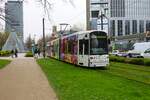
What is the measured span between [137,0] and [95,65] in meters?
68.5

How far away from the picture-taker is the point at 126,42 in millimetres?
120375

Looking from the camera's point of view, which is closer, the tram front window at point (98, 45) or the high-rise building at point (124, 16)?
the tram front window at point (98, 45)

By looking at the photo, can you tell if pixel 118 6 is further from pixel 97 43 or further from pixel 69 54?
pixel 97 43

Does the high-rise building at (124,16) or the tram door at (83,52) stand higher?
the high-rise building at (124,16)

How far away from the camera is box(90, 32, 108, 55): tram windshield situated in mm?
33250

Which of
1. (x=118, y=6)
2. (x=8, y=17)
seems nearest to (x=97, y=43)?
(x=8, y=17)

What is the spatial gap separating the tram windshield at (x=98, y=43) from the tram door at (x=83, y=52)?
564 mm

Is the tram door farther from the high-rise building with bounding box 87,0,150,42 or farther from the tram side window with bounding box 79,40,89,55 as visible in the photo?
the high-rise building with bounding box 87,0,150,42

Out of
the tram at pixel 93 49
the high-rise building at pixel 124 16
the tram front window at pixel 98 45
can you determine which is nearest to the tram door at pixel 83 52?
the tram at pixel 93 49

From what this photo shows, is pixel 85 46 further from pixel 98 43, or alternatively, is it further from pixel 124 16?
pixel 124 16

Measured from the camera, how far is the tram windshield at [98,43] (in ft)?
109

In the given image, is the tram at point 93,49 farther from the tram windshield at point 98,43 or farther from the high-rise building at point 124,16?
the high-rise building at point 124,16

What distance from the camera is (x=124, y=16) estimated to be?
125m

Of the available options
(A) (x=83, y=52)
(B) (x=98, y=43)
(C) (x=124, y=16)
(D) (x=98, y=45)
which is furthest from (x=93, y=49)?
(C) (x=124, y=16)
